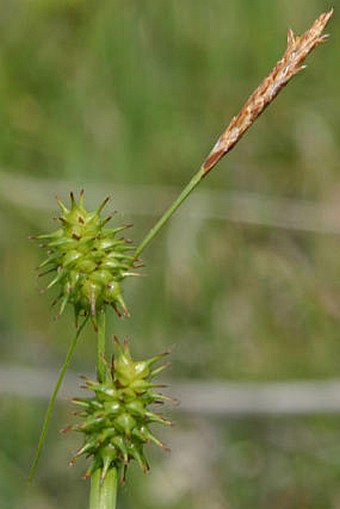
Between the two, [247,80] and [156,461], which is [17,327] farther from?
[247,80]

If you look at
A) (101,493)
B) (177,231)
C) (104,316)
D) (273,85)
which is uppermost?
(177,231)

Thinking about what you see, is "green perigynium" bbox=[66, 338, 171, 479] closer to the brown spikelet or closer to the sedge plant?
the sedge plant

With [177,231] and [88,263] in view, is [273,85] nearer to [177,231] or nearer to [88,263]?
[88,263]

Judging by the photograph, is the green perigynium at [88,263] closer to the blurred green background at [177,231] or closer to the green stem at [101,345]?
the green stem at [101,345]

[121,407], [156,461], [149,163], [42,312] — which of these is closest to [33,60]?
[149,163]

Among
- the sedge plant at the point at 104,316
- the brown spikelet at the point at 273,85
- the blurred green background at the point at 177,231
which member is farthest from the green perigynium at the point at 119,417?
the blurred green background at the point at 177,231

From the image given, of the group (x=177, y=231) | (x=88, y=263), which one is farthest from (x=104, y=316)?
(x=177, y=231)

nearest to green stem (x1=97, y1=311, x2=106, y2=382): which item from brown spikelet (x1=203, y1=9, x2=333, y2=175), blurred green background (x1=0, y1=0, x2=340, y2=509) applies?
brown spikelet (x1=203, y1=9, x2=333, y2=175)
